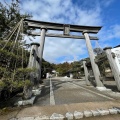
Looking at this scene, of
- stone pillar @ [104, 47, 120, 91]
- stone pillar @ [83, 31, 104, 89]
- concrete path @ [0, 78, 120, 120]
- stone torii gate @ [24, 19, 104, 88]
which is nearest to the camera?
concrete path @ [0, 78, 120, 120]

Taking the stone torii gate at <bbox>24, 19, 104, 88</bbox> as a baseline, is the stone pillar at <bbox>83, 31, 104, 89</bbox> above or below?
below

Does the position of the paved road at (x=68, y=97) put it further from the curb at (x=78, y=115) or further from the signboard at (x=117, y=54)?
the signboard at (x=117, y=54)

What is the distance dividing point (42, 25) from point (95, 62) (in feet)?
14.1

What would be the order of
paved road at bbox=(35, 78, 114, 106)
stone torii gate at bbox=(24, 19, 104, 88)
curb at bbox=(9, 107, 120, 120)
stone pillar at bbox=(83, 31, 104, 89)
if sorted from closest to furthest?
curb at bbox=(9, 107, 120, 120)
paved road at bbox=(35, 78, 114, 106)
stone pillar at bbox=(83, 31, 104, 89)
stone torii gate at bbox=(24, 19, 104, 88)

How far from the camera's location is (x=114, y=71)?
4.55m

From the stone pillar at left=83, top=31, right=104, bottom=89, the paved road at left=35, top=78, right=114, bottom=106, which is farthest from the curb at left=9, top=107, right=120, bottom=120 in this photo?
the stone pillar at left=83, top=31, right=104, bottom=89

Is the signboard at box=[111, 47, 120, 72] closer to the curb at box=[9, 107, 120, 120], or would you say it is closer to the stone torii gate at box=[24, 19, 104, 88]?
the stone torii gate at box=[24, 19, 104, 88]

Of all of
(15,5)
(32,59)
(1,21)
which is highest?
(15,5)

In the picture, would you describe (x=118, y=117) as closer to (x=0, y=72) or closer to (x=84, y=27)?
(x=0, y=72)

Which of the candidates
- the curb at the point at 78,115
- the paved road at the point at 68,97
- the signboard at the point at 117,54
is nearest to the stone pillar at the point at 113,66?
the signboard at the point at 117,54

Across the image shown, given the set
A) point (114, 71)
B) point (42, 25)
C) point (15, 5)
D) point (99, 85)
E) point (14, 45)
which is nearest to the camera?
point (14, 45)

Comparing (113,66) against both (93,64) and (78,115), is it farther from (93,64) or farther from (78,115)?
(78,115)

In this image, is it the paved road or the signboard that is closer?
the paved road

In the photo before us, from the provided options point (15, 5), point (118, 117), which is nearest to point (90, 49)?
point (118, 117)
